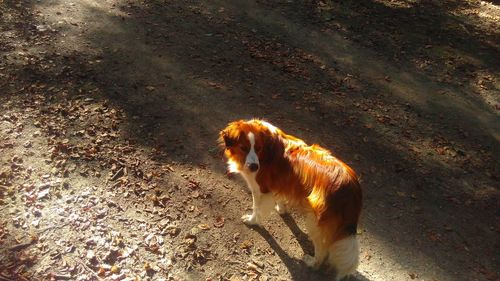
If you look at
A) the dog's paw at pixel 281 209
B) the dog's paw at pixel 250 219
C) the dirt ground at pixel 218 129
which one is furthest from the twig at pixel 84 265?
the dog's paw at pixel 281 209

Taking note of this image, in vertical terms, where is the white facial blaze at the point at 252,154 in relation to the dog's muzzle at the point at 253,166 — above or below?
above

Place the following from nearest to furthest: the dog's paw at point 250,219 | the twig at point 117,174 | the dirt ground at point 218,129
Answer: the dirt ground at point 218,129 → the dog's paw at point 250,219 → the twig at point 117,174

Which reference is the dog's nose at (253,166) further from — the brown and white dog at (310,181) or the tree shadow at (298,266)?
the tree shadow at (298,266)

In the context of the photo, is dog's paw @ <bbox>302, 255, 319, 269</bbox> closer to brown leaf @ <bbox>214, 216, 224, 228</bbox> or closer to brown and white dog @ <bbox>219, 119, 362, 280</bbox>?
brown and white dog @ <bbox>219, 119, 362, 280</bbox>

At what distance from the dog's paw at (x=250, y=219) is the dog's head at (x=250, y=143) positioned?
3.38 feet

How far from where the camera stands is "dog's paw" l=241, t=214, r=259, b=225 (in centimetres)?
550

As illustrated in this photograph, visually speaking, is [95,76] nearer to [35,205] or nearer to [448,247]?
[35,205]

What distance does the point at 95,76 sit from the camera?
7570mm

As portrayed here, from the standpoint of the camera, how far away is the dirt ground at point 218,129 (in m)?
5.16

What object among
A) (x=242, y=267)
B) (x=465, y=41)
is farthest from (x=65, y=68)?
(x=465, y=41)

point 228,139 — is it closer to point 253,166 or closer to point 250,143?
point 250,143

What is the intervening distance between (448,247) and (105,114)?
5.79 meters

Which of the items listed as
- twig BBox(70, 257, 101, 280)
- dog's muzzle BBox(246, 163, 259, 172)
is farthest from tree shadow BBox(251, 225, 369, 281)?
twig BBox(70, 257, 101, 280)

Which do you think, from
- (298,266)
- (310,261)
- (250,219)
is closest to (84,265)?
(250,219)
